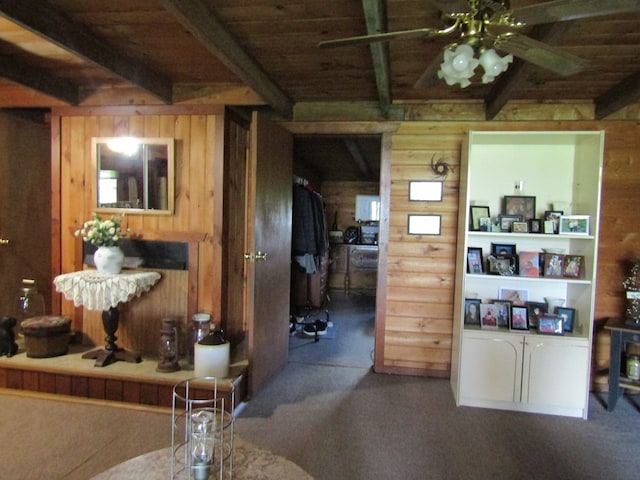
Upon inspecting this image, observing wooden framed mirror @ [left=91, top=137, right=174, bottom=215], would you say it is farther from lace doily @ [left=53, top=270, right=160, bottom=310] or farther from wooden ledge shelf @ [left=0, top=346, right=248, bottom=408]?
wooden ledge shelf @ [left=0, top=346, right=248, bottom=408]

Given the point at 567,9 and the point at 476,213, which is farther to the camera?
the point at 476,213

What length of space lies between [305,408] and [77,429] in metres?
1.36

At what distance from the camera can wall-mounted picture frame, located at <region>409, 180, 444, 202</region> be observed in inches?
128

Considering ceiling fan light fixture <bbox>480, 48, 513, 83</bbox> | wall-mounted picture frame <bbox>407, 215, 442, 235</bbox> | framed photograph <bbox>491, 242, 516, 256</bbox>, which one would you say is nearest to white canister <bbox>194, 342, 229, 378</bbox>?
wall-mounted picture frame <bbox>407, 215, 442, 235</bbox>

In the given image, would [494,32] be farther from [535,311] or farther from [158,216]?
Result: [158,216]

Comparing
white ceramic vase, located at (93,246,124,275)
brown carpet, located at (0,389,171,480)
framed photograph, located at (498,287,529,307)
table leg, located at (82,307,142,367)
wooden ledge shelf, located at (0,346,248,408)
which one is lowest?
brown carpet, located at (0,389,171,480)

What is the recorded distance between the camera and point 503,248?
10.0 feet

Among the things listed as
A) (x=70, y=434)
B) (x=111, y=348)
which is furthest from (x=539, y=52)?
(x=111, y=348)

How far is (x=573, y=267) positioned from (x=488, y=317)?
0.67m

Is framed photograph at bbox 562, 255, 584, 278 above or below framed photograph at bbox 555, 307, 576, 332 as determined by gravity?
above

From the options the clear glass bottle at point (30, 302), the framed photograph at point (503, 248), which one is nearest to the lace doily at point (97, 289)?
the clear glass bottle at point (30, 302)

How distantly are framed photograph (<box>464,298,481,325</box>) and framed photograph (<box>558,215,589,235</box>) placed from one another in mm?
748

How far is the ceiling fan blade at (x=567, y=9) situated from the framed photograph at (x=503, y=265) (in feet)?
6.18

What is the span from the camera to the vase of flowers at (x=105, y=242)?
9.61 feet
